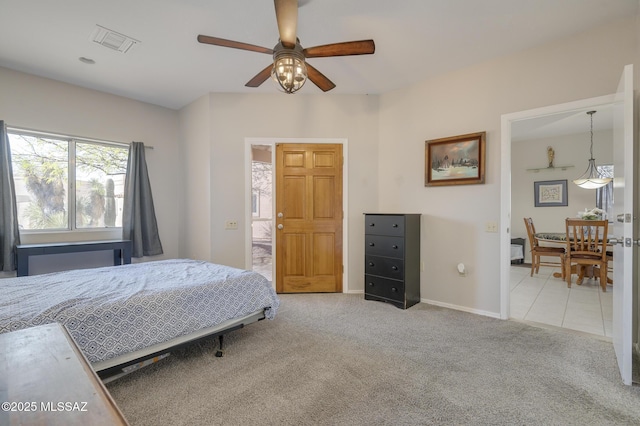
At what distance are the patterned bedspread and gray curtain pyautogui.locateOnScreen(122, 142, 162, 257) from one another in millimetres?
1566

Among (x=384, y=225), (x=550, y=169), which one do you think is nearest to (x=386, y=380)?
(x=384, y=225)

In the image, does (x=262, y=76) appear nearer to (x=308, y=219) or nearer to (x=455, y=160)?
(x=308, y=219)

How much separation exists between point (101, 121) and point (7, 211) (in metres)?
1.49

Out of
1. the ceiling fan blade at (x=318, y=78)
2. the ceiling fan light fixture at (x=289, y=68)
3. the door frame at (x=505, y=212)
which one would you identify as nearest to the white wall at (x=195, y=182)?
the ceiling fan blade at (x=318, y=78)

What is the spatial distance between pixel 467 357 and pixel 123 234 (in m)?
4.27

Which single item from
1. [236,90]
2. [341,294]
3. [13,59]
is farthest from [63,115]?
[341,294]

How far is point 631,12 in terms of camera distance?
7.52 feet

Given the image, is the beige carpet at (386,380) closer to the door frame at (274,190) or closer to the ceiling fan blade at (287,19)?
the door frame at (274,190)

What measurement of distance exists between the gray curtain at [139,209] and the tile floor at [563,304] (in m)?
4.69

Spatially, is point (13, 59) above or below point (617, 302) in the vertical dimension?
above

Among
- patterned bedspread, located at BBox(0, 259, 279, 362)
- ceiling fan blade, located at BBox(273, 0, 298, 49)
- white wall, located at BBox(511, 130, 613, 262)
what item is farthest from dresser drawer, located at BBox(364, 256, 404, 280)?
white wall, located at BBox(511, 130, 613, 262)

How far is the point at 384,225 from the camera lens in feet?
11.2

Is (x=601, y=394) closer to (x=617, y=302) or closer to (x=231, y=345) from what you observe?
(x=617, y=302)

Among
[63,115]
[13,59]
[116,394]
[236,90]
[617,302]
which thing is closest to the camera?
[116,394]
